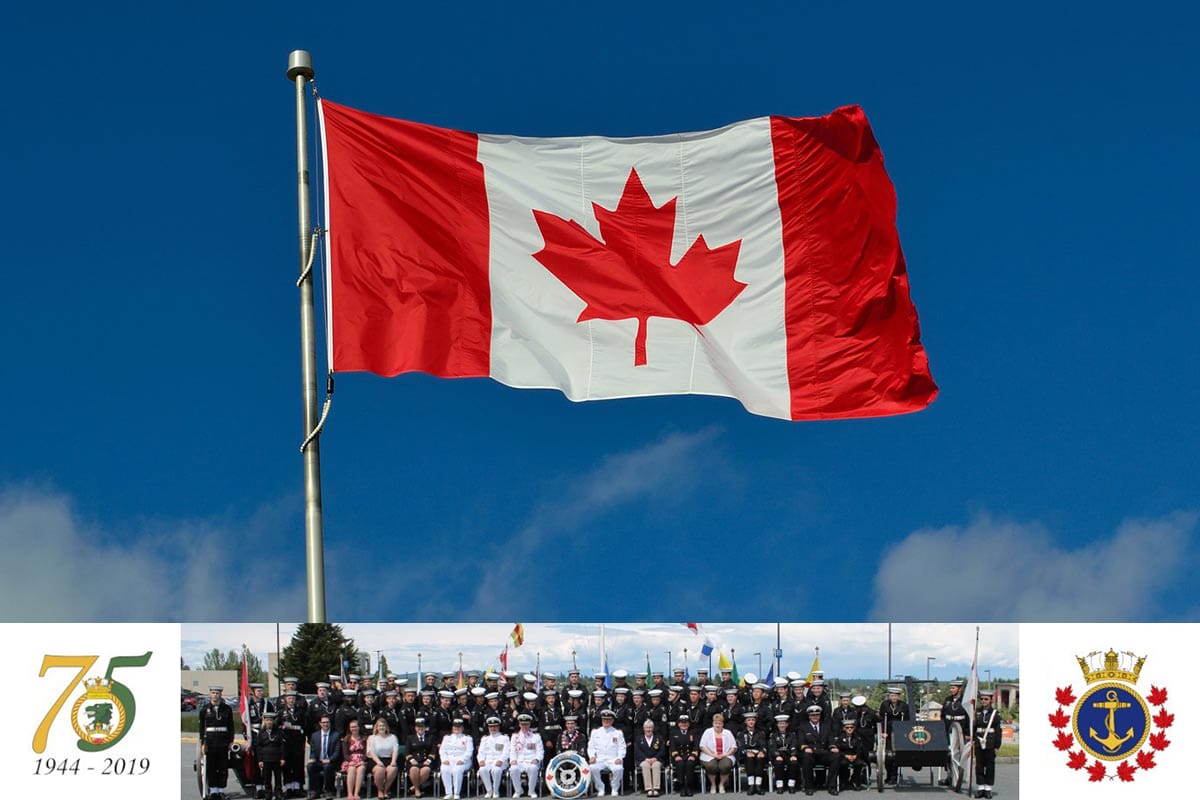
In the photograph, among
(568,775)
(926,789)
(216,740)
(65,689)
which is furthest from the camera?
(926,789)

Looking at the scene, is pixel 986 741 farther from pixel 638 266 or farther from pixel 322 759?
pixel 322 759

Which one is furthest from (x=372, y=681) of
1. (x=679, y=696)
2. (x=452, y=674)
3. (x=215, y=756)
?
(x=679, y=696)

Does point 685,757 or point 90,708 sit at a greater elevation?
point 90,708

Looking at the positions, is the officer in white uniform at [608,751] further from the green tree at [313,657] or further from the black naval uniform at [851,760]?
the green tree at [313,657]

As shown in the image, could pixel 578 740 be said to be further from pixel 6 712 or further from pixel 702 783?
pixel 6 712

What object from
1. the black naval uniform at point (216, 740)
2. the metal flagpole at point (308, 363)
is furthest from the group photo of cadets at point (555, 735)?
the metal flagpole at point (308, 363)

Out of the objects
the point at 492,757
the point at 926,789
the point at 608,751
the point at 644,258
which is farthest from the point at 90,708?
the point at 926,789

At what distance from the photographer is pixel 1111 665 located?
675 inches

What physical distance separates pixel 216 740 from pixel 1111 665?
11.0m

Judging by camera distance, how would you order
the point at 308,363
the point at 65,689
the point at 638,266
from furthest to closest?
the point at 638,266
the point at 65,689
the point at 308,363

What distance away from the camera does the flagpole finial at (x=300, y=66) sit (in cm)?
1458

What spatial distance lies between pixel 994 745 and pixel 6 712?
11.9 m

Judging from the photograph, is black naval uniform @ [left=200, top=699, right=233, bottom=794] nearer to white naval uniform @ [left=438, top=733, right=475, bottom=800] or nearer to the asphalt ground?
white naval uniform @ [left=438, top=733, right=475, bottom=800]

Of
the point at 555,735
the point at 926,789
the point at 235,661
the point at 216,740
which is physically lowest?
the point at 926,789
